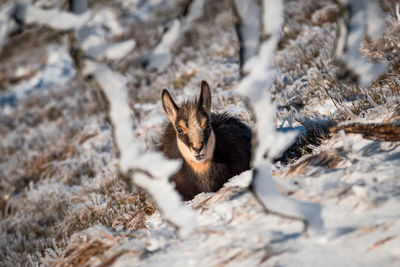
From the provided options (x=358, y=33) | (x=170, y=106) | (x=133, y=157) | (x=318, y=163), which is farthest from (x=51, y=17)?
(x=170, y=106)

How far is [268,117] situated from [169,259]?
44.3 inches

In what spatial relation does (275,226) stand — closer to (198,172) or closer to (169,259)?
(169,259)

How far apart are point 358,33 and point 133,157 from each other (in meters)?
1.24

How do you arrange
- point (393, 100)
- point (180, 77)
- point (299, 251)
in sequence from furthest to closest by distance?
point (180, 77), point (393, 100), point (299, 251)

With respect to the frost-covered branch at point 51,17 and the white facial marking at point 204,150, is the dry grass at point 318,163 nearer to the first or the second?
the white facial marking at point 204,150

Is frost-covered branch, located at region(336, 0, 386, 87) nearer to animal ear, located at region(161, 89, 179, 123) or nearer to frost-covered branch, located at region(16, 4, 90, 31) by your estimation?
frost-covered branch, located at region(16, 4, 90, 31)

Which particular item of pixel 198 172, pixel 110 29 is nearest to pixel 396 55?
pixel 198 172

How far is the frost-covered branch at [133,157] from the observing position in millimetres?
1359

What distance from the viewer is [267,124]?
4.56 feet

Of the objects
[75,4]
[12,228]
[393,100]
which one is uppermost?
[75,4]

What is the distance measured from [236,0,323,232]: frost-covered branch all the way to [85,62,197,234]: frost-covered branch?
42 cm

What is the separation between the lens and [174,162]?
141 centimetres

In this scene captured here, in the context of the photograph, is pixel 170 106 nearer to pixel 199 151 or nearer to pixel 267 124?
pixel 199 151

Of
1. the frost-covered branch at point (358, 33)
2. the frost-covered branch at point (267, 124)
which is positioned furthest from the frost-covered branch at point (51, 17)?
the frost-covered branch at point (358, 33)
